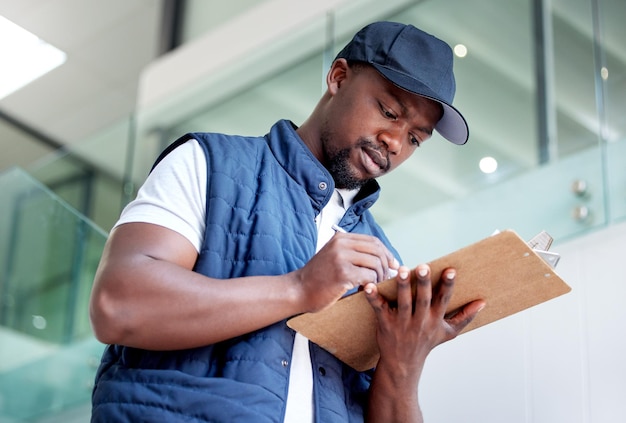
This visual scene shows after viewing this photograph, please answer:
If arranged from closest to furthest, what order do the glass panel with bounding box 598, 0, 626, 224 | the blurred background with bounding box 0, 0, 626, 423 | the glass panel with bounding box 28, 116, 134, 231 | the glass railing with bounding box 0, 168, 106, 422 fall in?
the blurred background with bounding box 0, 0, 626, 423 < the glass panel with bounding box 598, 0, 626, 224 < the glass railing with bounding box 0, 168, 106, 422 < the glass panel with bounding box 28, 116, 134, 231

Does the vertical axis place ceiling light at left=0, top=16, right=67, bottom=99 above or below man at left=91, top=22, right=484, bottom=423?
above

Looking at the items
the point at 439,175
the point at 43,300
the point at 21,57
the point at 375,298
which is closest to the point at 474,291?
the point at 375,298

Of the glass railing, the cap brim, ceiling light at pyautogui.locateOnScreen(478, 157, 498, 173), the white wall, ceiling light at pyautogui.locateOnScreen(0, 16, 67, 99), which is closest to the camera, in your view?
the cap brim

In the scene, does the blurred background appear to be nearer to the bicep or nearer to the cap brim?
the cap brim

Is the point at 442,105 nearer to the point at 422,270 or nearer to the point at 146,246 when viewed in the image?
the point at 422,270

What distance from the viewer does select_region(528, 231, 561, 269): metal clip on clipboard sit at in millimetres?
1417

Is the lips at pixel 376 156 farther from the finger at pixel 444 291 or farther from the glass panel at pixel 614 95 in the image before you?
the glass panel at pixel 614 95

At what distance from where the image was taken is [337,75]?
180cm

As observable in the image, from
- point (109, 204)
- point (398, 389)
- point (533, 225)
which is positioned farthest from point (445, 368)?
point (109, 204)

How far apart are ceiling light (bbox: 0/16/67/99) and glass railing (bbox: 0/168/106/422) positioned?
1507 mm

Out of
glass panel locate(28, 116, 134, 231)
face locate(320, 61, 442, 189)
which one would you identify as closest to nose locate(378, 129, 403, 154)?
face locate(320, 61, 442, 189)

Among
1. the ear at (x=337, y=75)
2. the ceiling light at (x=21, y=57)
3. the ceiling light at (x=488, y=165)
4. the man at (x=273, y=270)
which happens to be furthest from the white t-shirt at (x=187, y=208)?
the ceiling light at (x=21, y=57)

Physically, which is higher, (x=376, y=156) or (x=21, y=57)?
(x=21, y=57)

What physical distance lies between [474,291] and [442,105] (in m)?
0.42
